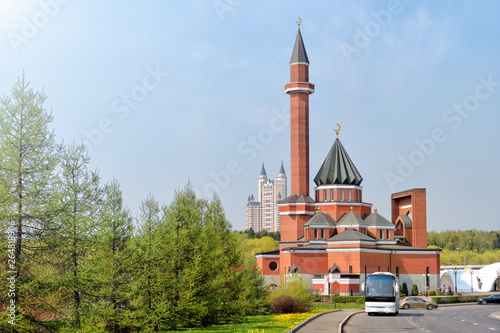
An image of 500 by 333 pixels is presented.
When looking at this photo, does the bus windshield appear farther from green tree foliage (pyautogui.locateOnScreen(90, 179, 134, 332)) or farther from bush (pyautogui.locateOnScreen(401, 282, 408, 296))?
bush (pyautogui.locateOnScreen(401, 282, 408, 296))

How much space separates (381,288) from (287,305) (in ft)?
26.0

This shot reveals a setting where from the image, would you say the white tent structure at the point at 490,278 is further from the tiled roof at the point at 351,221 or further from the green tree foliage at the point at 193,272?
the green tree foliage at the point at 193,272

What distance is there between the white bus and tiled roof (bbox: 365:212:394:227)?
1469 inches

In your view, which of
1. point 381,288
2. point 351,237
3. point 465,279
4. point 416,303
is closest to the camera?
point 381,288

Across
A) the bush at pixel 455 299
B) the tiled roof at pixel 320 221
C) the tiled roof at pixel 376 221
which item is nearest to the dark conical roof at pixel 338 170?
the tiled roof at pixel 376 221

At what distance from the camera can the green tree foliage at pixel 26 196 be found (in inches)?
849

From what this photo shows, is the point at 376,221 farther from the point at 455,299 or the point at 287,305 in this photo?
the point at 287,305

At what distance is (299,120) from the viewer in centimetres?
7631

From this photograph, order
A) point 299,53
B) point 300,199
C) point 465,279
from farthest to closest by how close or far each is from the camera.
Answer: point 465,279 < point 299,53 < point 300,199

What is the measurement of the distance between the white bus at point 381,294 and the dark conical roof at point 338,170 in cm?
3972

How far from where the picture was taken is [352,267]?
66688mm

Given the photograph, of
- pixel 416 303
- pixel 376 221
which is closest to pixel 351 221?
pixel 376 221

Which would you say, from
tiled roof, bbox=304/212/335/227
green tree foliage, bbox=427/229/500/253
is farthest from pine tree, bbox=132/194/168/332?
green tree foliage, bbox=427/229/500/253

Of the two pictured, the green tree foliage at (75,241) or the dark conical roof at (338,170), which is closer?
the green tree foliage at (75,241)
